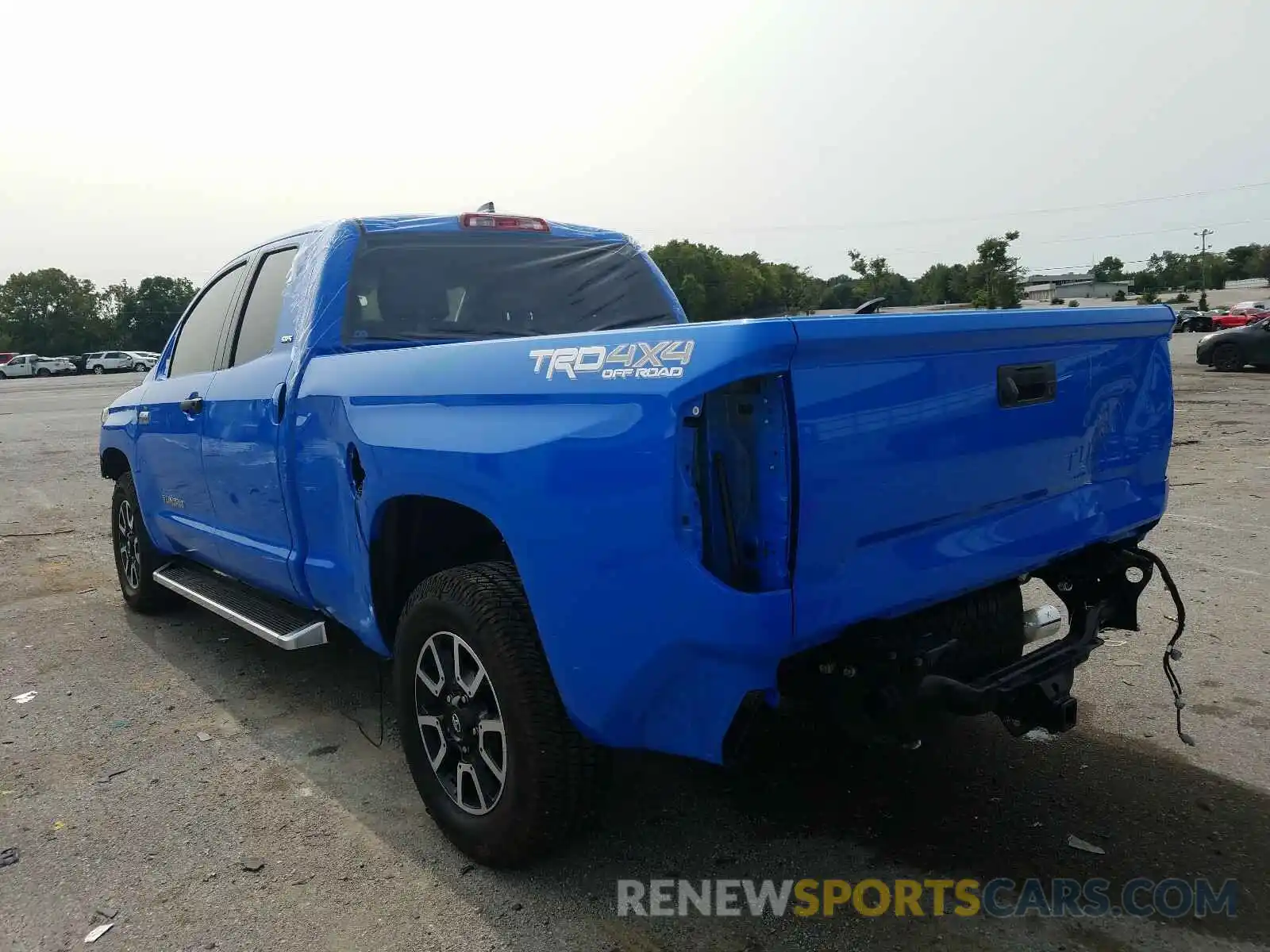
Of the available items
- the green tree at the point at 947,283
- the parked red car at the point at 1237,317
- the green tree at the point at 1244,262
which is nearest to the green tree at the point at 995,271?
the green tree at the point at 947,283

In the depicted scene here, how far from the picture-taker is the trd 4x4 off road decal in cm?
211

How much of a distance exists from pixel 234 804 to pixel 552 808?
4.71 ft

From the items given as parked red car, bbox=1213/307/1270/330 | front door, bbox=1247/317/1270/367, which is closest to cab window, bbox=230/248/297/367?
front door, bbox=1247/317/1270/367

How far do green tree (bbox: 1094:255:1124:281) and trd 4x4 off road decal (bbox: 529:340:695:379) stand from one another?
92483 mm

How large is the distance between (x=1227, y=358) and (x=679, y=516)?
79.9ft

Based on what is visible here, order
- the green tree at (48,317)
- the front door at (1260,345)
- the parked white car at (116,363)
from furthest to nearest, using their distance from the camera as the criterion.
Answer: the green tree at (48,317)
the parked white car at (116,363)
the front door at (1260,345)

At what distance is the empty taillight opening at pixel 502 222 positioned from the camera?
4.25 m

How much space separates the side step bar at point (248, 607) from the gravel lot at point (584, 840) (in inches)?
17.5

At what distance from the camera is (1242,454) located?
10.2 metres

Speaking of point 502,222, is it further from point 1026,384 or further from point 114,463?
point 114,463

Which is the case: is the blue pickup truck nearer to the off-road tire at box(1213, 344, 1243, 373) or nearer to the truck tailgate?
the truck tailgate

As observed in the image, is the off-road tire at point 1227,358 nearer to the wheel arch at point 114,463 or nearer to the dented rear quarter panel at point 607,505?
the wheel arch at point 114,463

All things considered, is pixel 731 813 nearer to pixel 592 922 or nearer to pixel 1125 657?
pixel 592 922

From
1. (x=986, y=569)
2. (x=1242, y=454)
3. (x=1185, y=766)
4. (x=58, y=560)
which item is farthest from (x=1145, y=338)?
(x=1242, y=454)
